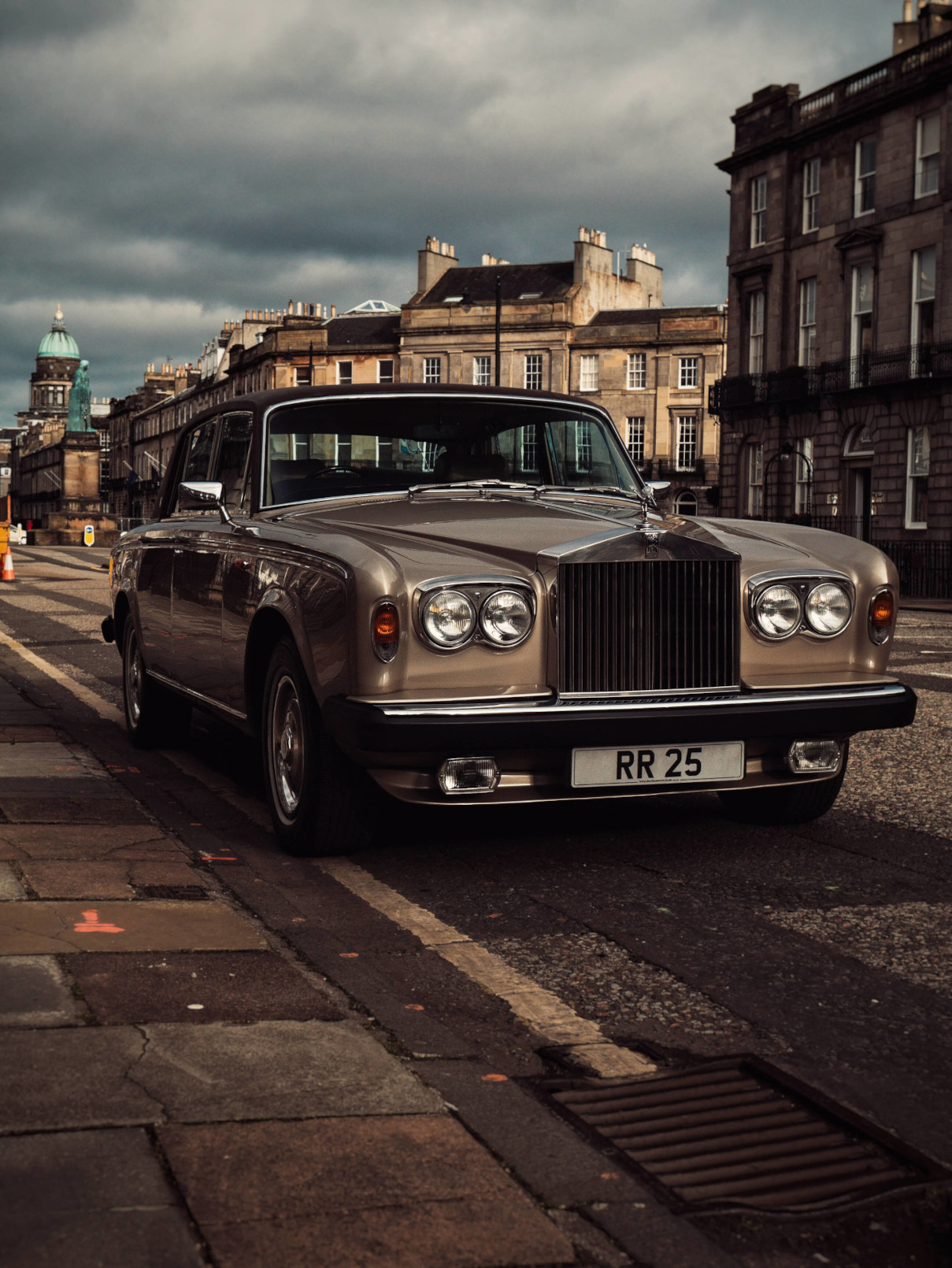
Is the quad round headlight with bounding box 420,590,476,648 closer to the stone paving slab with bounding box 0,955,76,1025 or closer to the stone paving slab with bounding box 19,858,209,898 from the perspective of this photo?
the stone paving slab with bounding box 19,858,209,898

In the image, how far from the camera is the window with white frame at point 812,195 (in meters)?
40.8

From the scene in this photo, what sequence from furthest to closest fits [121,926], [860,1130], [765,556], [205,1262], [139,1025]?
[765,556], [121,926], [139,1025], [860,1130], [205,1262]

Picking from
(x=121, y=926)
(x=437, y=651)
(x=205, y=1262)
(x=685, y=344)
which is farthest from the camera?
(x=685, y=344)

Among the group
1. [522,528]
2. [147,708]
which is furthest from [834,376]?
[522,528]

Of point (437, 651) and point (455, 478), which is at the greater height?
point (455, 478)

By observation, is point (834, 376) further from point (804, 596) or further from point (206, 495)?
point (804, 596)

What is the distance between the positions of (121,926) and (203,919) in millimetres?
268

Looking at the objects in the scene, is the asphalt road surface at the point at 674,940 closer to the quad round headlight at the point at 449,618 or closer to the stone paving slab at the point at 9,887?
the stone paving slab at the point at 9,887

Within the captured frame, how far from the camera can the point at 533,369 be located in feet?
246

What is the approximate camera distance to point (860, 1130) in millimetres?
2959

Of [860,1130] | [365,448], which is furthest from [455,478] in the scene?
[860,1130]

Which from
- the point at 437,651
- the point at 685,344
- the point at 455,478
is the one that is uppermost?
the point at 685,344

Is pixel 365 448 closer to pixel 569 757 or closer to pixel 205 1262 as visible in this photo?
pixel 569 757

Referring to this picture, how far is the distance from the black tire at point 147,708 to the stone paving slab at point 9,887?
2735 mm
